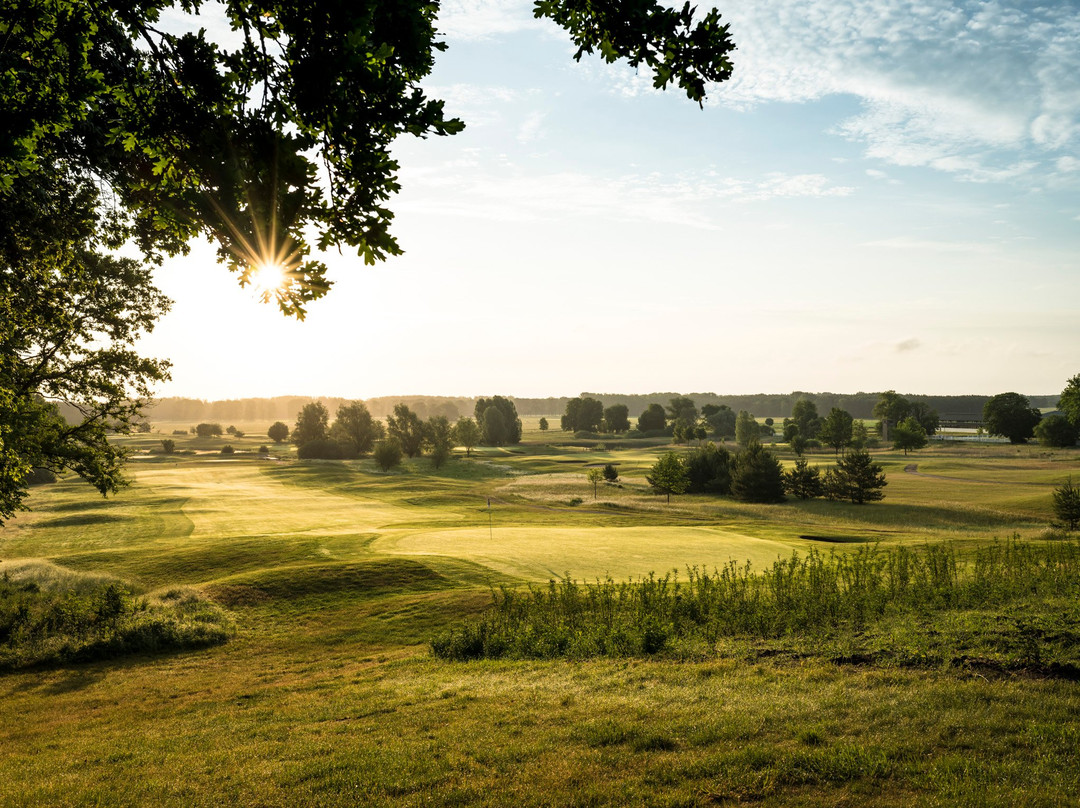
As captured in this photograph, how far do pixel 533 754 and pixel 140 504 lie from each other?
62.8 metres

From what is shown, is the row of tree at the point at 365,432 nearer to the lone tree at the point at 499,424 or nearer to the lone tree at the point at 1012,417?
the lone tree at the point at 499,424

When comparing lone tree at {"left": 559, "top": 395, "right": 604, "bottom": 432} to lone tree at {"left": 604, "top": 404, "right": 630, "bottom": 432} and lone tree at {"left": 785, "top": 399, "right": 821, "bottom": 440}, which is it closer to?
lone tree at {"left": 604, "top": 404, "right": 630, "bottom": 432}

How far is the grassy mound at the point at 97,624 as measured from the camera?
60.6 feet

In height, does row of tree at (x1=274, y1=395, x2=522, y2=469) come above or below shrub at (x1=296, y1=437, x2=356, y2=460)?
above

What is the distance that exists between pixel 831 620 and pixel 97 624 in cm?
2248

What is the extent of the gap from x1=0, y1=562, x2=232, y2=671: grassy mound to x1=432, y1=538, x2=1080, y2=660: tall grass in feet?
31.5

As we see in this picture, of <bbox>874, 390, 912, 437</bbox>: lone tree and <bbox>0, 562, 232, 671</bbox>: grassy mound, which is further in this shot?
<bbox>874, 390, 912, 437</bbox>: lone tree

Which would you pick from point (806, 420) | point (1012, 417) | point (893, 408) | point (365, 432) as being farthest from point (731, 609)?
point (893, 408)

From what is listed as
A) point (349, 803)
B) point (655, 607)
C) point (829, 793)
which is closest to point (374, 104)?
point (349, 803)

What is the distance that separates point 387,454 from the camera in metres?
96.6

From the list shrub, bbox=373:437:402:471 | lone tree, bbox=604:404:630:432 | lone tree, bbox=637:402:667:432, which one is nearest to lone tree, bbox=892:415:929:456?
lone tree, bbox=637:402:667:432

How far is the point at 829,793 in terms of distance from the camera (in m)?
6.49

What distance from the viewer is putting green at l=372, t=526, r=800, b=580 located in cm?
2781

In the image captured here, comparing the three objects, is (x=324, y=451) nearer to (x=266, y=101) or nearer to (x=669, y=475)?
(x=669, y=475)
